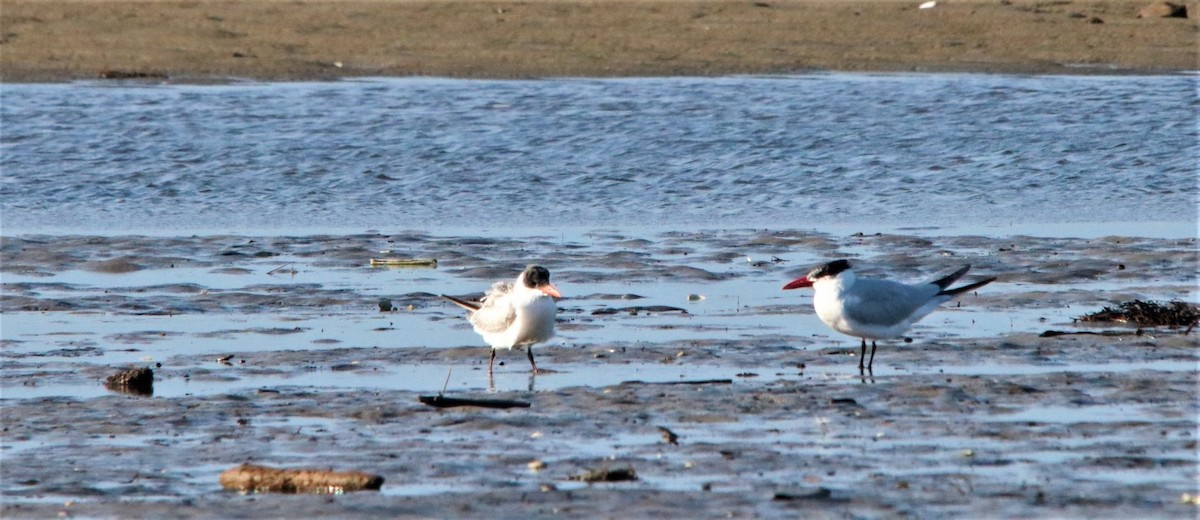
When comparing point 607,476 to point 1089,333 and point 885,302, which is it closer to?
point 885,302

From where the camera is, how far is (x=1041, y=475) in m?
6.42

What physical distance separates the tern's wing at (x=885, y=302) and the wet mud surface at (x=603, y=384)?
0.70 feet

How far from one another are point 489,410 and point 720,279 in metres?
4.27

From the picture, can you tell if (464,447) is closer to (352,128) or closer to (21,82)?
(352,128)

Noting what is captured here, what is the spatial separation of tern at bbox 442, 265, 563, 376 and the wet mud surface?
0.57 feet

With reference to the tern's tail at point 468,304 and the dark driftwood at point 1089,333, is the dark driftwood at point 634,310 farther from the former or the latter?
the dark driftwood at point 1089,333

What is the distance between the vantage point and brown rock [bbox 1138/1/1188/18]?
85.0 ft

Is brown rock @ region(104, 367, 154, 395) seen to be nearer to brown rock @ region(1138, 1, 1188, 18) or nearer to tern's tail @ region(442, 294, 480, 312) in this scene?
tern's tail @ region(442, 294, 480, 312)

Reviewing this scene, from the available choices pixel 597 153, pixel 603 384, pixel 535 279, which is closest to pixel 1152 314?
pixel 603 384

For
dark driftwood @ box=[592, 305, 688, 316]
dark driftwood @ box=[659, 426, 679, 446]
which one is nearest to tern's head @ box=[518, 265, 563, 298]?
dark driftwood @ box=[592, 305, 688, 316]

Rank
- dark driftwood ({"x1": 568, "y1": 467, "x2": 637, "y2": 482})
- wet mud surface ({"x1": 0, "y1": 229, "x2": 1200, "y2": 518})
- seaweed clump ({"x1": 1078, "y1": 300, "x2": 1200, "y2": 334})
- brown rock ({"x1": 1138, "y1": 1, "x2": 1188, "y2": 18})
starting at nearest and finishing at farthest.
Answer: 1. wet mud surface ({"x1": 0, "y1": 229, "x2": 1200, "y2": 518})
2. dark driftwood ({"x1": 568, "y1": 467, "x2": 637, "y2": 482})
3. seaweed clump ({"x1": 1078, "y1": 300, "x2": 1200, "y2": 334})
4. brown rock ({"x1": 1138, "y1": 1, "x2": 1188, "y2": 18})

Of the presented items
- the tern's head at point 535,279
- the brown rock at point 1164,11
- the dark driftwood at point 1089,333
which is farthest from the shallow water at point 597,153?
the tern's head at point 535,279

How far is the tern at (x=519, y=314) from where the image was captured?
9.16 m

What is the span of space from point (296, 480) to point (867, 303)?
3.79 metres
